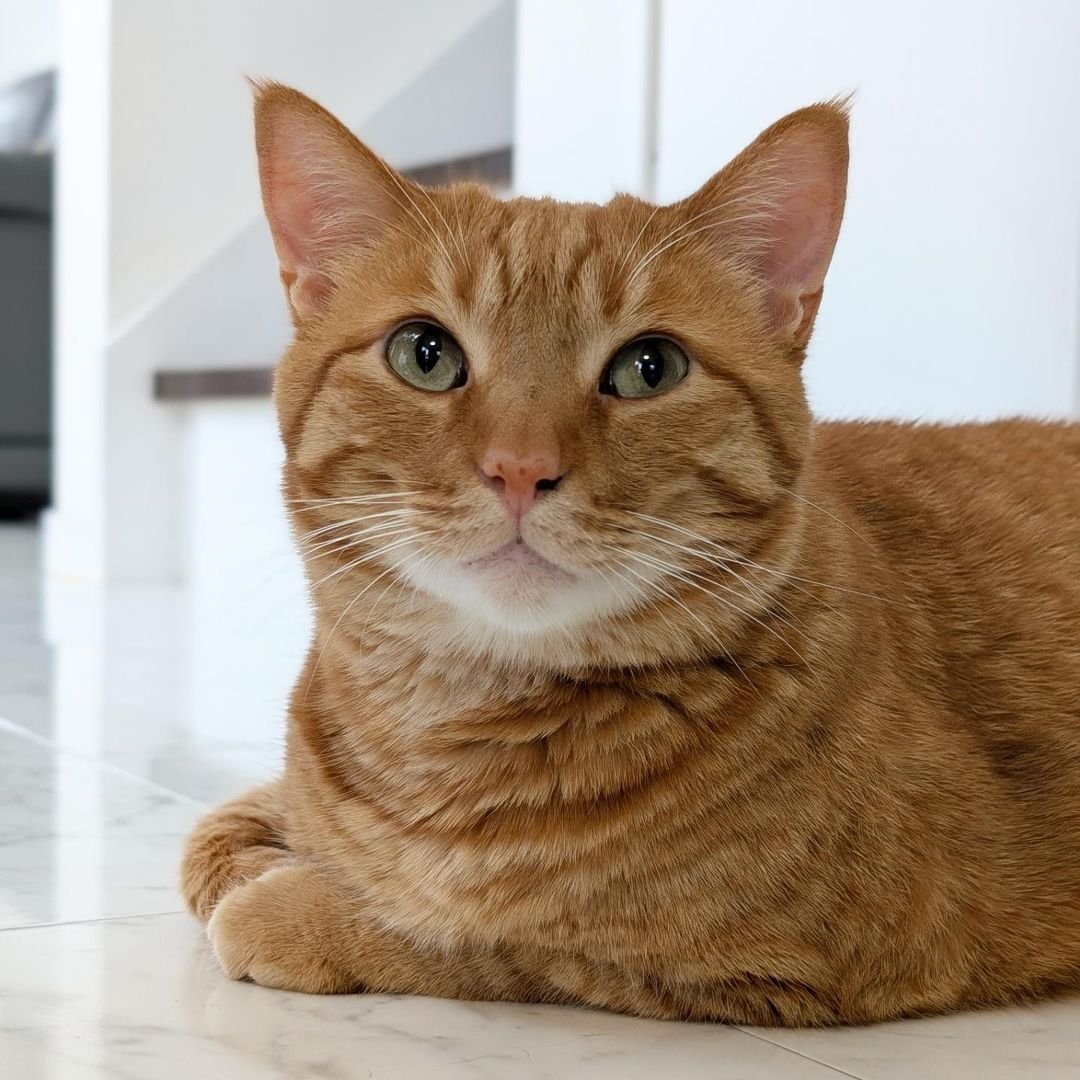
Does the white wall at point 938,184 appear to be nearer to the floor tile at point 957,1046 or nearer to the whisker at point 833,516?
the whisker at point 833,516

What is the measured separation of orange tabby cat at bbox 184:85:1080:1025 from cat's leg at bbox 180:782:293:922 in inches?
1.2

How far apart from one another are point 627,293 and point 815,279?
0.75ft

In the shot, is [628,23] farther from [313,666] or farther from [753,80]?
[313,666]

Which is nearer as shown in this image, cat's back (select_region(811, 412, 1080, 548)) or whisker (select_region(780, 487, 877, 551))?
whisker (select_region(780, 487, 877, 551))

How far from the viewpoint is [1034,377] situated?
2510mm

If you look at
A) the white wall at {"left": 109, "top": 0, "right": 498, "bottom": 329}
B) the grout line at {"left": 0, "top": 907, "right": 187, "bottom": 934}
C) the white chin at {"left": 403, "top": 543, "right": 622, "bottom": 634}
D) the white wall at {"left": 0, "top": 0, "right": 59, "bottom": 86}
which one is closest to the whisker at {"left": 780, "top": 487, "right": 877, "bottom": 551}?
the white chin at {"left": 403, "top": 543, "right": 622, "bottom": 634}

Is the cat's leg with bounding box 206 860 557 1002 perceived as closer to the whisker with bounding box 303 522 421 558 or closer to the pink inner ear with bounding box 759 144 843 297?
the whisker with bounding box 303 522 421 558

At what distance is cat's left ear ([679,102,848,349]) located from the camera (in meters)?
1.51

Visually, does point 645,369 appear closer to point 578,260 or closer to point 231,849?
point 578,260

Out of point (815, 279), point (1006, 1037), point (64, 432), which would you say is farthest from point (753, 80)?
point (64, 432)

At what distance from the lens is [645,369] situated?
144 cm

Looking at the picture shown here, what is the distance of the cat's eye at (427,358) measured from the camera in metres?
1.43

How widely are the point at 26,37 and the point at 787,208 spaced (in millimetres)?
8576

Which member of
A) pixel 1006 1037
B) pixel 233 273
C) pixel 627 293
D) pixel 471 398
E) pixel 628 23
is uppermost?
pixel 628 23
